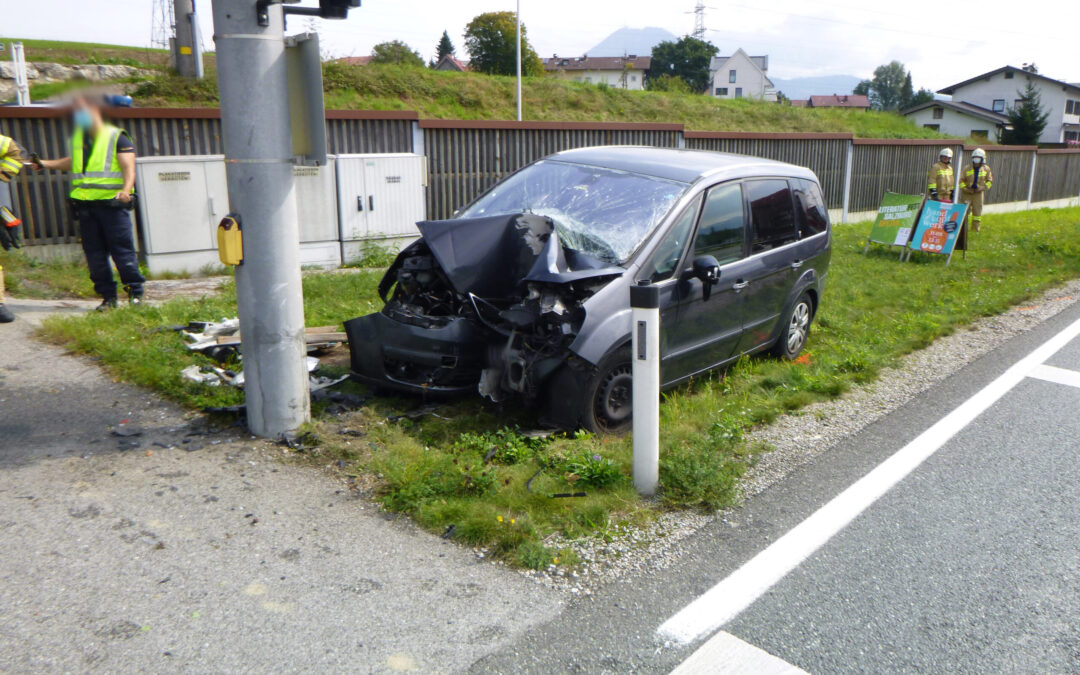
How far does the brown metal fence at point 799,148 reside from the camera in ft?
55.9

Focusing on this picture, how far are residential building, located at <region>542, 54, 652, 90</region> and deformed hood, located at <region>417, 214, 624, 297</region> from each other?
96.1 m

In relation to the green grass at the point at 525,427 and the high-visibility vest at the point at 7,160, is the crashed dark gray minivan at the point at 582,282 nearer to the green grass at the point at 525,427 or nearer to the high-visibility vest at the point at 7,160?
the green grass at the point at 525,427

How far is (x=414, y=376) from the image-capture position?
17.7ft

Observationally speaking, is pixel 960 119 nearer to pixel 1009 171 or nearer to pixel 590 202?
pixel 1009 171

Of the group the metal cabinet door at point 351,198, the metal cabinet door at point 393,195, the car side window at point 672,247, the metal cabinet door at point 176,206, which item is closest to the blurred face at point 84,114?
the car side window at point 672,247

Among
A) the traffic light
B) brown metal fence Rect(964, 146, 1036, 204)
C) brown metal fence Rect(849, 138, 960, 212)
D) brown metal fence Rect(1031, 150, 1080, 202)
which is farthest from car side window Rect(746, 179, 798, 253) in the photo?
brown metal fence Rect(1031, 150, 1080, 202)

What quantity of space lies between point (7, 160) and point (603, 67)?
112m

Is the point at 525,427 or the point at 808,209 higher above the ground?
the point at 808,209

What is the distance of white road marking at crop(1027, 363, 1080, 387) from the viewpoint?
6766 mm

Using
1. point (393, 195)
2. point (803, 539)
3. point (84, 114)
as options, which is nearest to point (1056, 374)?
point (803, 539)

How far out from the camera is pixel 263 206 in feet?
15.4

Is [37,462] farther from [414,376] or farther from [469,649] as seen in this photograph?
[469,649]

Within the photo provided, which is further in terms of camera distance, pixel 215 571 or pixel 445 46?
pixel 445 46

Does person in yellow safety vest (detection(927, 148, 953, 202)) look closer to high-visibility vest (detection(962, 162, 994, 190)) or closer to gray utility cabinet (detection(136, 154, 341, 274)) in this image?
high-visibility vest (detection(962, 162, 994, 190))
